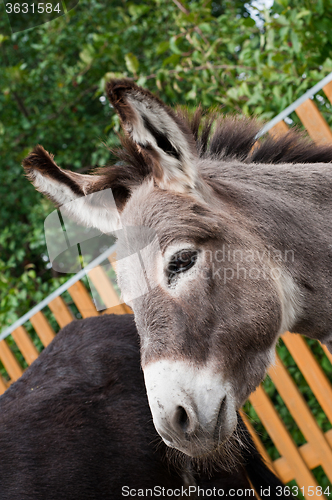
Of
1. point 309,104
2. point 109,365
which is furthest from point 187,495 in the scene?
point 309,104

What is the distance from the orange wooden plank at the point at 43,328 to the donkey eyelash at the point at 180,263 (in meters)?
2.35

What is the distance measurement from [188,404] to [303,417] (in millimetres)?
1602

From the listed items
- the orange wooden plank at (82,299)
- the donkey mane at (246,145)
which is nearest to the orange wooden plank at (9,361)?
the orange wooden plank at (82,299)

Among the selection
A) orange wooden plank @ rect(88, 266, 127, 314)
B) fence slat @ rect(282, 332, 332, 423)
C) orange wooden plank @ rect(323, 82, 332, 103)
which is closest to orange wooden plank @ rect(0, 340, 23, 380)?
orange wooden plank @ rect(88, 266, 127, 314)

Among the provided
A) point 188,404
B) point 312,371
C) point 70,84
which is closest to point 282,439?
point 312,371

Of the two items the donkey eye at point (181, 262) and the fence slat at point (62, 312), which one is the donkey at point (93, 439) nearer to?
the donkey eye at point (181, 262)

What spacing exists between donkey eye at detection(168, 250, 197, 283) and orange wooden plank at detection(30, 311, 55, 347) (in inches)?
92.5

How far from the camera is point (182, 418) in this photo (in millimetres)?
1214

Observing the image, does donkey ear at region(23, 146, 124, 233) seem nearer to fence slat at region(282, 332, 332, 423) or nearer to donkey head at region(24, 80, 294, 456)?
donkey head at region(24, 80, 294, 456)

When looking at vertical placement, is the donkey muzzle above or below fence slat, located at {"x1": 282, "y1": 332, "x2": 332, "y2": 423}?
above

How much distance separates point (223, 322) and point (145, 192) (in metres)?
0.56

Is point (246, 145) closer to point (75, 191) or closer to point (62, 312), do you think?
point (75, 191)

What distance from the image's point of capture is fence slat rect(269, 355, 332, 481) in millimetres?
2387

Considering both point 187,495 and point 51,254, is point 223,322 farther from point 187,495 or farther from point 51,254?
point 187,495
